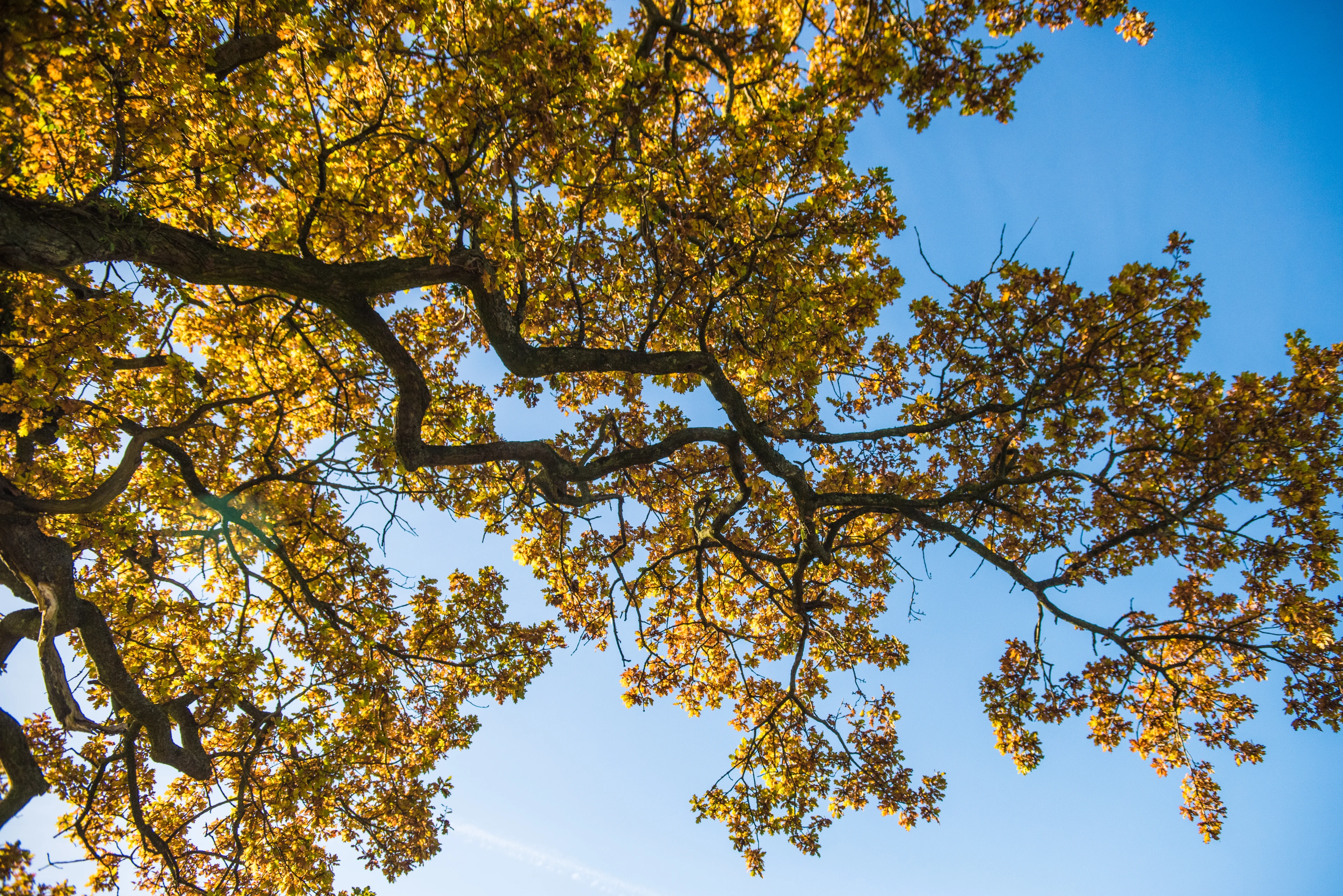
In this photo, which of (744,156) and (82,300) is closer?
(82,300)

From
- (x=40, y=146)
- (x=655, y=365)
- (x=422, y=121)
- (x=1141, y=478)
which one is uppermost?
(x=422, y=121)

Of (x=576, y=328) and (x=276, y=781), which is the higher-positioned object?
(x=576, y=328)

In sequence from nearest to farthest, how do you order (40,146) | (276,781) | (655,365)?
(40,146) < (655,365) < (276,781)

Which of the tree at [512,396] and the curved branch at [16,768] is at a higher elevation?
the tree at [512,396]

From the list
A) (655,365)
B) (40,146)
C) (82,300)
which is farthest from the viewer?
(655,365)

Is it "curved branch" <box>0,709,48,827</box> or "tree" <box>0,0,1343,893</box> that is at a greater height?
"tree" <box>0,0,1343,893</box>

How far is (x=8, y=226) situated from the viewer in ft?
13.2

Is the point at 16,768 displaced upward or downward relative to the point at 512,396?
downward

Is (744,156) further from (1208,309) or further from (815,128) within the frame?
(1208,309)

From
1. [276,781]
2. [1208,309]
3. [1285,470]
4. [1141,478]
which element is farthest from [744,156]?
[276,781]

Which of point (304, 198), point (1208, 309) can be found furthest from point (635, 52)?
point (1208, 309)

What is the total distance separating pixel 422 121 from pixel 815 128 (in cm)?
474

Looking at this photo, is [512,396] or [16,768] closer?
[16,768]

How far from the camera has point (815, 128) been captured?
16.3 ft
